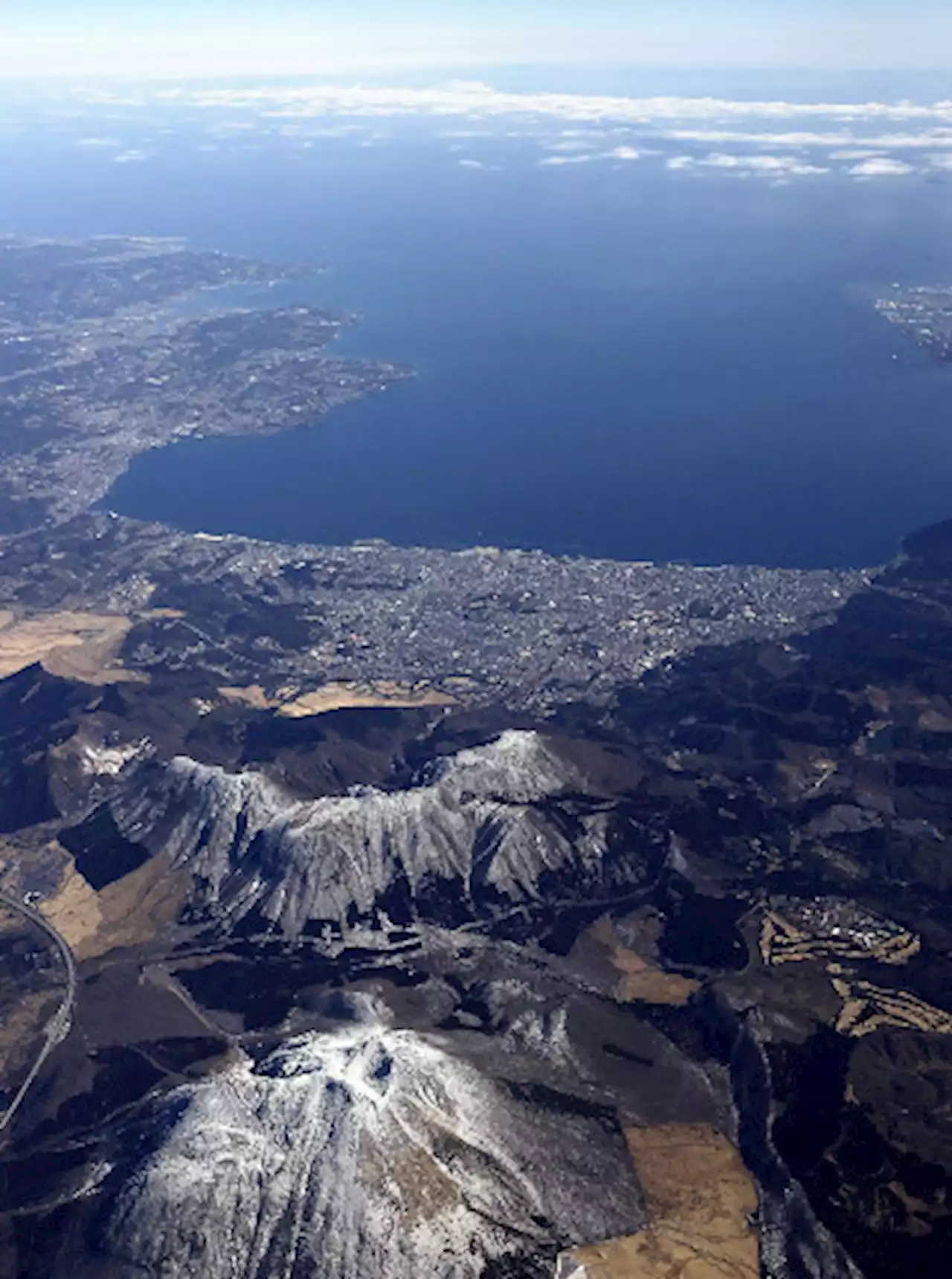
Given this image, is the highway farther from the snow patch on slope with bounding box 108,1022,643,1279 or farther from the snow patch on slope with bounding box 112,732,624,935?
the snow patch on slope with bounding box 108,1022,643,1279

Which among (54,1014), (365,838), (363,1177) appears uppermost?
(363,1177)

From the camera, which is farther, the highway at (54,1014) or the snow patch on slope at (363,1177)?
the highway at (54,1014)

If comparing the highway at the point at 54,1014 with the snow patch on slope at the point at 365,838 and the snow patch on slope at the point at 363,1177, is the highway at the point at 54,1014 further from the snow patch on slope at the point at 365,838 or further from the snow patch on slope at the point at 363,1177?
the snow patch on slope at the point at 363,1177

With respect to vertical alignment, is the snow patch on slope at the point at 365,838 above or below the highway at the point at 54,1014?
above

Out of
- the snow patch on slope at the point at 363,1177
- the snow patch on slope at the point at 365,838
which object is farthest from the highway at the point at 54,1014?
the snow patch on slope at the point at 363,1177

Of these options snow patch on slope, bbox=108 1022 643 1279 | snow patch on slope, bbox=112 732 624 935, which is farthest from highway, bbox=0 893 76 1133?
snow patch on slope, bbox=108 1022 643 1279

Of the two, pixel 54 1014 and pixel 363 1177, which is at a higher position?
pixel 363 1177

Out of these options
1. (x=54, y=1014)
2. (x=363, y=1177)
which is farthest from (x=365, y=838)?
(x=363, y=1177)

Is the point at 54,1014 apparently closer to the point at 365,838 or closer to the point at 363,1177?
the point at 365,838

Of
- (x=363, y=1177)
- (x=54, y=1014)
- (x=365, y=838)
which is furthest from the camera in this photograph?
(x=365, y=838)
